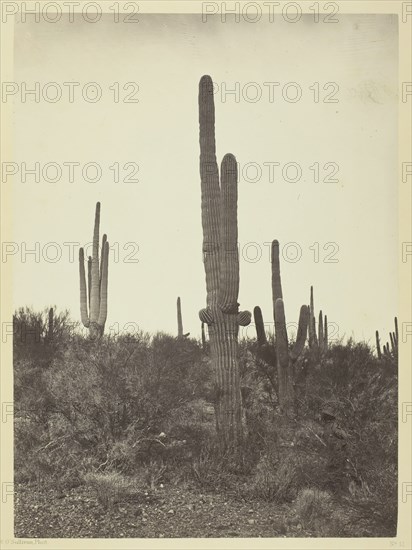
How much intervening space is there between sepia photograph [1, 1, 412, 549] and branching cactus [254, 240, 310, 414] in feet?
0.18

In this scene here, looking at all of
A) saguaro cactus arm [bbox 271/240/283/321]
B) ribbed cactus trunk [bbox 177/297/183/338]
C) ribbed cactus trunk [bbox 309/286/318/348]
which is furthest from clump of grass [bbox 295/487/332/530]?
ribbed cactus trunk [bbox 177/297/183/338]

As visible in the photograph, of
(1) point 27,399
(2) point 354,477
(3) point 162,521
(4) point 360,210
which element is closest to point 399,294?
(4) point 360,210

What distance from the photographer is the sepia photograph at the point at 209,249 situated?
11039 millimetres

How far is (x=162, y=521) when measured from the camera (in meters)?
10.8

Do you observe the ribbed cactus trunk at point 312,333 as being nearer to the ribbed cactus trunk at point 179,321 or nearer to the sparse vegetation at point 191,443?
the sparse vegetation at point 191,443

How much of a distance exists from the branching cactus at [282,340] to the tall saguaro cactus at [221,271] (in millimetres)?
1018

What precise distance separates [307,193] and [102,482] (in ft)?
15.7

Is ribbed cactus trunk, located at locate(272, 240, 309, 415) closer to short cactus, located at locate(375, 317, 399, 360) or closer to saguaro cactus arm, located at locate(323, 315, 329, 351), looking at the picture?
saguaro cactus arm, located at locate(323, 315, 329, 351)

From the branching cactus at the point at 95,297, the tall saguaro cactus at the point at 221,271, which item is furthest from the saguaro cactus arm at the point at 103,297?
the tall saguaro cactus at the point at 221,271

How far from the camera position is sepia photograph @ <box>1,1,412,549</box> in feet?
36.2

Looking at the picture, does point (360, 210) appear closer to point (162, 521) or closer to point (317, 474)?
point (317, 474)

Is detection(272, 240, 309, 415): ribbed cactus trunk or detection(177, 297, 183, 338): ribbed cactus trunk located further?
detection(177, 297, 183, 338): ribbed cactus trunk

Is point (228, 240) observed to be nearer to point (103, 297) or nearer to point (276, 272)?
point (276, 272)

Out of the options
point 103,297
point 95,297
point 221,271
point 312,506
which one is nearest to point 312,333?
point 221,271
